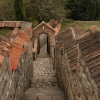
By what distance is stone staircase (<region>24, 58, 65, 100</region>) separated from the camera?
726cm

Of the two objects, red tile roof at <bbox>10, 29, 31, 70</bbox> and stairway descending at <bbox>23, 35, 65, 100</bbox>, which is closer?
red tile roof at <bbox>10, 29, 31, 70</bbox>

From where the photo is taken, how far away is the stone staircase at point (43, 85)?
7.26 m

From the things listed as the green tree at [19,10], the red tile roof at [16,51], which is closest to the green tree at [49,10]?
the green tree at [19,10]

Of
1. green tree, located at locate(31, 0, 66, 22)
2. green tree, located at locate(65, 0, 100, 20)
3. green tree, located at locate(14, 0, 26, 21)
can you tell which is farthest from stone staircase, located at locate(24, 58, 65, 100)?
green tree, located at locate(65, 0, 100, 20)

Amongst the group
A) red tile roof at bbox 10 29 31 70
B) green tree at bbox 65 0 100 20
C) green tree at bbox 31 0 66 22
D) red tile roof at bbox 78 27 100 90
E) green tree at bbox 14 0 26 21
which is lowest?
red tile roof at bbox 78 27 100 90

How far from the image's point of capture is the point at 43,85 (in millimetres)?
9352

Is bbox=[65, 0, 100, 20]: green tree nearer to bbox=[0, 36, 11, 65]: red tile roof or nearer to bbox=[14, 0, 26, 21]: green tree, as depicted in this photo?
bbox=[14, 0, 26, 21]: green tree

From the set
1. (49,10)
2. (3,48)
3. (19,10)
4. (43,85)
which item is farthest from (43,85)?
(49,10)

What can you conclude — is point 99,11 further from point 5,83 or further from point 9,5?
point 5,83

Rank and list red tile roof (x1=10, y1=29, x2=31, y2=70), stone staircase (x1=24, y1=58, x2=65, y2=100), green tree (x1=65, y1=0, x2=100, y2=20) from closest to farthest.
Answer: red tile roof (x1=10, y1=29, x2=31, y2=70), stone staircase (x1=24, y1=58, x2=65, y2=100), green tree (x1=65, y1=0, x2=100, y2=20)

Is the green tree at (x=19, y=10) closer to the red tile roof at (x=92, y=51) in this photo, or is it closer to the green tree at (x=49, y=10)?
the green tree at (x=49, y=10)

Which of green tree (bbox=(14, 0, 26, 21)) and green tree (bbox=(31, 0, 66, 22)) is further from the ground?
green tree (bbox=(31, 0, 66, 22))

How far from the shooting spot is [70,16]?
26.5 m

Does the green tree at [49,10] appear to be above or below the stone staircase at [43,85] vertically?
above
